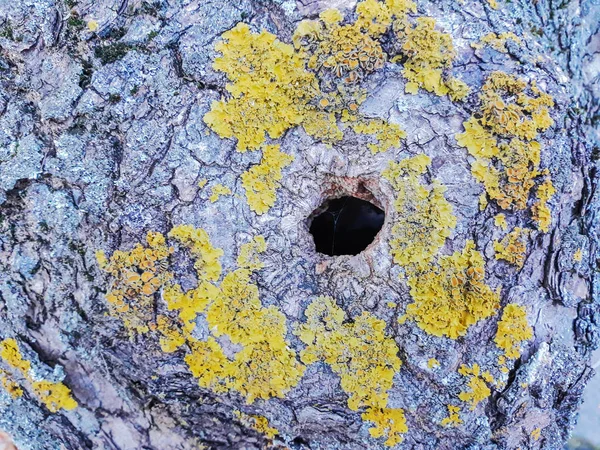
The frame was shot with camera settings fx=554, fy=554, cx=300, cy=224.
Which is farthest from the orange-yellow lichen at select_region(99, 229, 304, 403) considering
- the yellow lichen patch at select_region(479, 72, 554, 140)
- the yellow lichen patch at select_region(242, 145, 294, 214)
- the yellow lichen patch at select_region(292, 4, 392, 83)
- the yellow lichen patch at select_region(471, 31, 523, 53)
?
the yellow lichen patch at select_region(471, 31, 523, 53)

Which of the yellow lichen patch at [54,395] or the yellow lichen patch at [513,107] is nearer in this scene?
the yellow lichen patch at [513,107]

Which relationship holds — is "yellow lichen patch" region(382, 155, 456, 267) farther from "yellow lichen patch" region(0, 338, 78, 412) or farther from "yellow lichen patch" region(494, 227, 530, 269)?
"yellow lichen patch" region(0, 338, 78, 412)

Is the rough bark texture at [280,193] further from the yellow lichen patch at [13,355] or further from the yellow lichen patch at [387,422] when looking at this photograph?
the yellow lichen patch at [13,355]

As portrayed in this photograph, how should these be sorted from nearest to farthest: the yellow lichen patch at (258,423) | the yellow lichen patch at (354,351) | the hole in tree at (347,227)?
the yellow lichen patch at (354,351) < the yellow lichen patch at (258,423) < the hole in tree at (347,227)

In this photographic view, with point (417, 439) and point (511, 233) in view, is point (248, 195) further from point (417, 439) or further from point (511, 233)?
point (417, 439)

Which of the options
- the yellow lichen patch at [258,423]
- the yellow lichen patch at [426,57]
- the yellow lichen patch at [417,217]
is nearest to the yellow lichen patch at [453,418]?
the yellow lichen patch at [417,217]

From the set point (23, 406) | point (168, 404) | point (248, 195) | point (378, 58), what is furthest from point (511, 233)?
point (23, 406)
